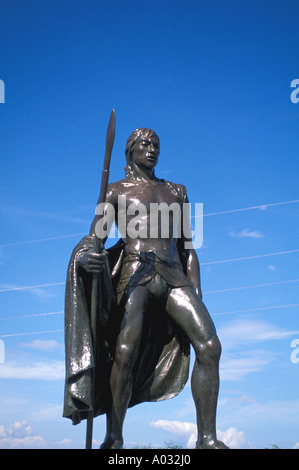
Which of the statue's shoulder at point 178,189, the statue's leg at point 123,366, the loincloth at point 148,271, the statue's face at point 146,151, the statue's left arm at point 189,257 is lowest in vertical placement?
the statue's leg at point 123,366

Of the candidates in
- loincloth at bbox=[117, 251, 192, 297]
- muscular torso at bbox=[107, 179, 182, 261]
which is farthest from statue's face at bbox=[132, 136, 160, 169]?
loincloth at bbox=[117, 251, 192, 297]

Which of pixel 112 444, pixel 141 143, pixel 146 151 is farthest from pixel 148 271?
pixel 112 444

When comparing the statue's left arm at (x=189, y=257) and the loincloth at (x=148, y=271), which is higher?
the statue's left arm at (x=189, y=257)

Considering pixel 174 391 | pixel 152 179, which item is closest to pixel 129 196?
pixel 152 179

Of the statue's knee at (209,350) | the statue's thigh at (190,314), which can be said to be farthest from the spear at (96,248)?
the statue's knee at (209,350)

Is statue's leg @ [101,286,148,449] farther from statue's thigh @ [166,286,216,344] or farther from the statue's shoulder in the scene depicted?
the statue's shoulder

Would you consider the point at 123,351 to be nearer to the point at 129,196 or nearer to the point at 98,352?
the point at 98,352

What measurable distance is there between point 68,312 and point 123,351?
2.54 feet

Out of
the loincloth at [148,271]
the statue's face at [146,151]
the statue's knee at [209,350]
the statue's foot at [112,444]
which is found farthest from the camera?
the statue's face at [146,151]

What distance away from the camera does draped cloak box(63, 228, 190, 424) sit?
6.31 m

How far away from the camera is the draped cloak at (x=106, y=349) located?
20.7 feet

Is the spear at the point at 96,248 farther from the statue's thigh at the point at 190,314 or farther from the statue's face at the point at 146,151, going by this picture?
the statue's face at the point at 146,151
